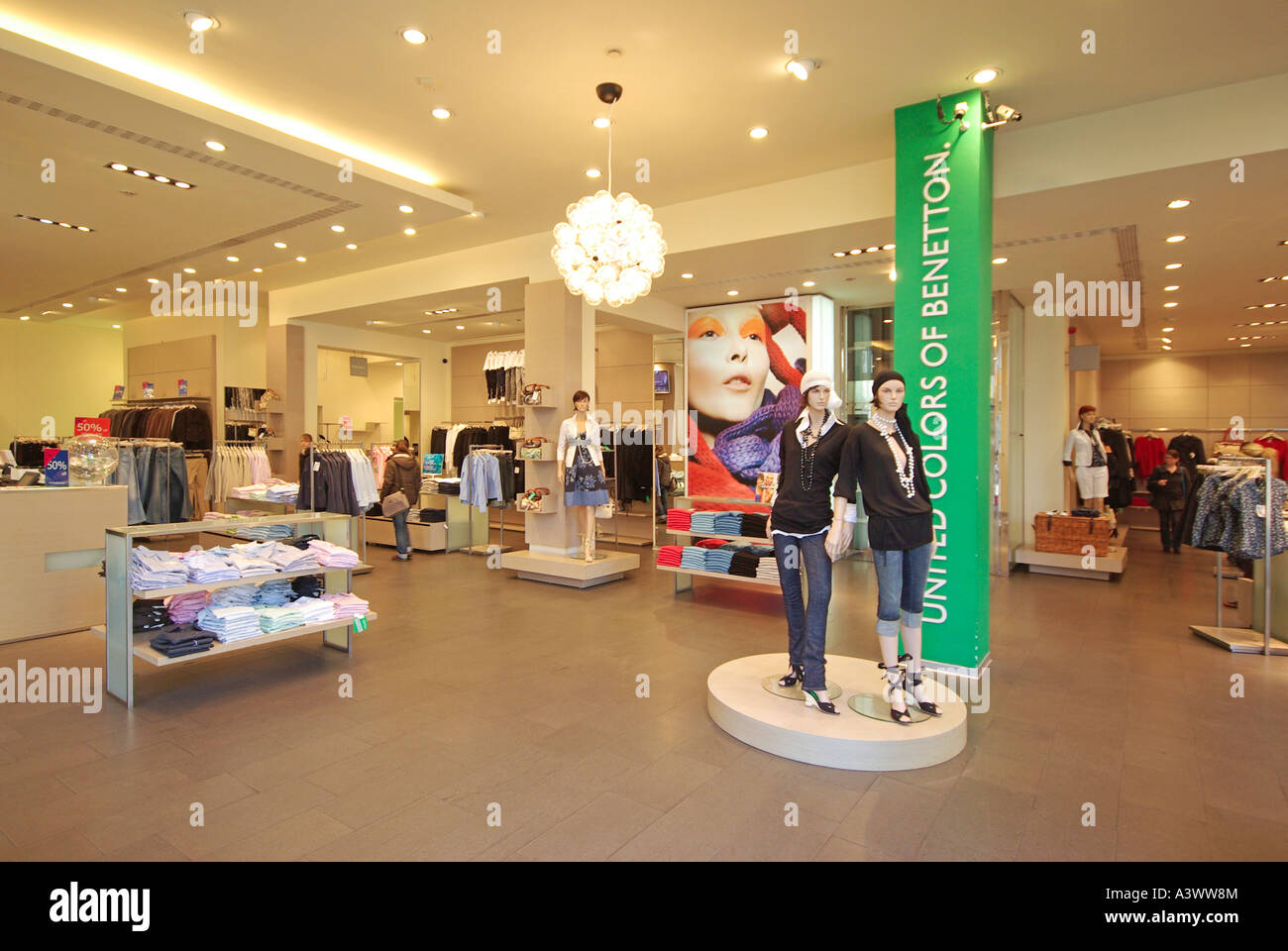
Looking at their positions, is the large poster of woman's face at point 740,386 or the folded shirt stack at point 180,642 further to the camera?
the large poster of woman's face at point 740,386

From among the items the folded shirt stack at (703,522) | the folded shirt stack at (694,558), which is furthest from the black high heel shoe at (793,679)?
the folded shirt stack at (703,522)

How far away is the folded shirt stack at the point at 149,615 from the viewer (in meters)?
4.41

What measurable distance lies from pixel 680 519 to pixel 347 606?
351 centimetres

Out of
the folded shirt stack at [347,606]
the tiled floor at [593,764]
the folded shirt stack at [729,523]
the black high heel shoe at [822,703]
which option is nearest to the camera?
the tiled floor at [593,764]

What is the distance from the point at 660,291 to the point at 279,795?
24.7 ft

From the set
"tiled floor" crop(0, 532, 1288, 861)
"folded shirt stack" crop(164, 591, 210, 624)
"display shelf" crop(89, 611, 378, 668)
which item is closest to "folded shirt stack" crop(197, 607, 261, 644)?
"display shelf" crop(89, 611, 378, 668)

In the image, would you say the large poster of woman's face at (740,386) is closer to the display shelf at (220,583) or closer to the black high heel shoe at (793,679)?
the black high heel shoe at (793,679)

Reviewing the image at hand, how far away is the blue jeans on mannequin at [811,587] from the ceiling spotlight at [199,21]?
4513mm

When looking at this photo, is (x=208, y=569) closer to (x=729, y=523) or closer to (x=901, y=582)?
(x=901, y=582)

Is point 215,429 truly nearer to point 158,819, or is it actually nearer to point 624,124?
point 624,124

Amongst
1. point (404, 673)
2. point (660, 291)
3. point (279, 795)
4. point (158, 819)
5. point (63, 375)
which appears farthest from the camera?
point (63, 375)

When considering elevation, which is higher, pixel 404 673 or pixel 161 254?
pixel 161 254
